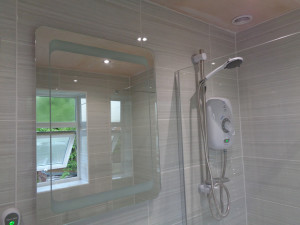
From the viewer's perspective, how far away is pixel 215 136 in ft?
5.28

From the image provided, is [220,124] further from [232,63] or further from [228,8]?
[228,8]

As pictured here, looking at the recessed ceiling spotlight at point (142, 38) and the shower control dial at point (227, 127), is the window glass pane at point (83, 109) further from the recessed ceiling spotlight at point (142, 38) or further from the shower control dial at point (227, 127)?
the shower control dial at point (227, 127)

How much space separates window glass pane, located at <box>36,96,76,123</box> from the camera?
3.49ft

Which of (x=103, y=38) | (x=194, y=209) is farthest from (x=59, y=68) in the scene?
(x=194, y=209)

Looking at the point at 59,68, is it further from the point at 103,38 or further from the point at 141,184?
the point at 141,184

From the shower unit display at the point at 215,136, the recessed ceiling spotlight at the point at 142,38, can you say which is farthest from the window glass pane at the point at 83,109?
the shower unit display at the point at 215,136

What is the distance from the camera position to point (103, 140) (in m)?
1.26

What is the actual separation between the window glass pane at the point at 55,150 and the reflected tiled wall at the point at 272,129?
114cm

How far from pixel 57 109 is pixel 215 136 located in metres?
1.05

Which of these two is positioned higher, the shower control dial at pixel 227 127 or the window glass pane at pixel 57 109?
the window glass pane at pixel 57 109

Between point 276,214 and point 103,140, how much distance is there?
119 cm

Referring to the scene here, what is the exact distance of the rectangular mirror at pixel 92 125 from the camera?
108 centimetres

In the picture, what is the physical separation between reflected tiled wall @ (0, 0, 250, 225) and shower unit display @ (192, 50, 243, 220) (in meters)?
0.13

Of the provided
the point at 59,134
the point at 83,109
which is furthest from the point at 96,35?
the point at 59,134
